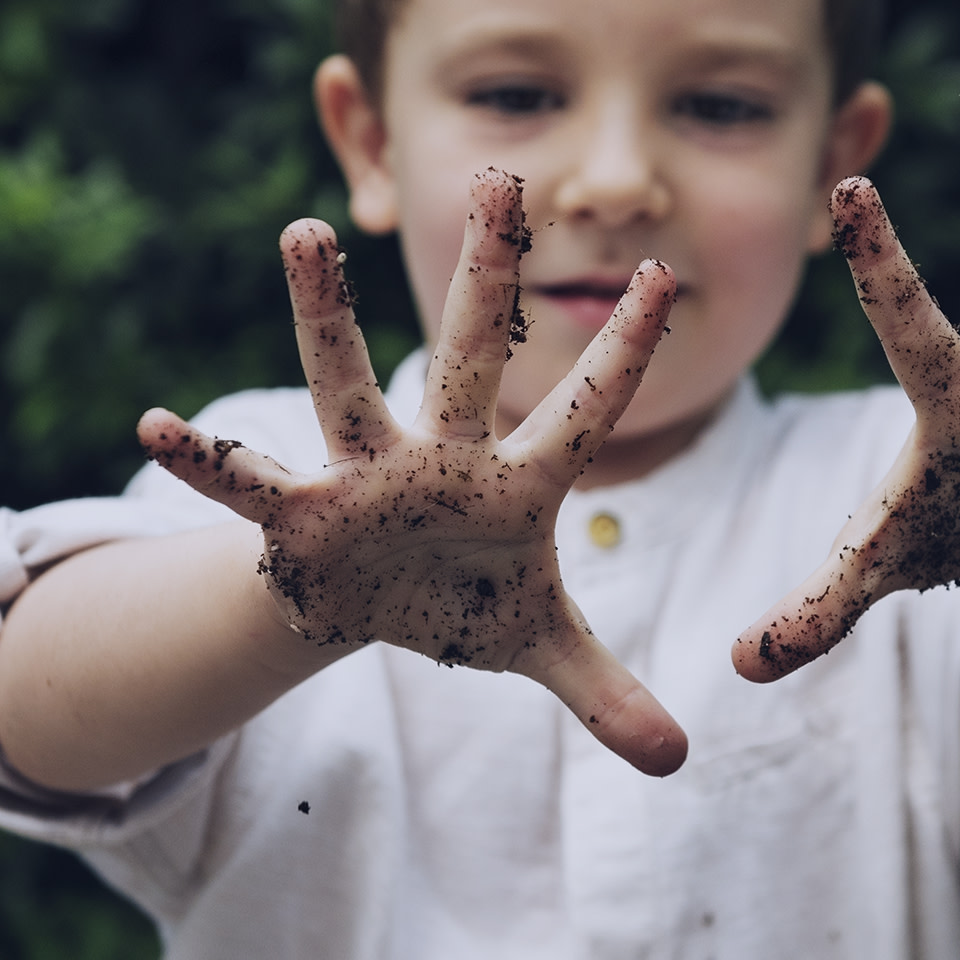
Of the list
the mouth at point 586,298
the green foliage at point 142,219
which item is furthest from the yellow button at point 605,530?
the green foliage at point 142,219

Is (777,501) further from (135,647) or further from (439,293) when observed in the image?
(135,647)

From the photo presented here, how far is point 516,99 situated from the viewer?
1211 millimetres

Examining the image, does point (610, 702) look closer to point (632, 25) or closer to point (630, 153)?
point (630, 153)

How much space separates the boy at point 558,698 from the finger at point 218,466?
0.61ft

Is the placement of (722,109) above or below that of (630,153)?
above

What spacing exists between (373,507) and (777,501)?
2.33 feet

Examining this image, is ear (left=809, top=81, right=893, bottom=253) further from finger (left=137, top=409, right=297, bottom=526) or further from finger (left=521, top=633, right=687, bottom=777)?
finger (left=137, top=409, right=297, bottom=526)

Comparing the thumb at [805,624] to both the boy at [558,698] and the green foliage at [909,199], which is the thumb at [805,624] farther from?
the green foliage at [909,199]

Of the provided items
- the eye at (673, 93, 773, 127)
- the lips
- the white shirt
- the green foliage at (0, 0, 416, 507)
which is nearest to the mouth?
the lips

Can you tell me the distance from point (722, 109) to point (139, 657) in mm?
849

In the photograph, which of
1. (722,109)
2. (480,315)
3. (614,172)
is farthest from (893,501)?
(722,109)

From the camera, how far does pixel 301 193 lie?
1.86m

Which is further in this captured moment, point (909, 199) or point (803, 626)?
point (909, 199)

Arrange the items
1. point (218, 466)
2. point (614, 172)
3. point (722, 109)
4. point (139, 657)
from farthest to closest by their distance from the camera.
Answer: point (722, 109), point (614, 172), point (139, 657), point (218, 466)
